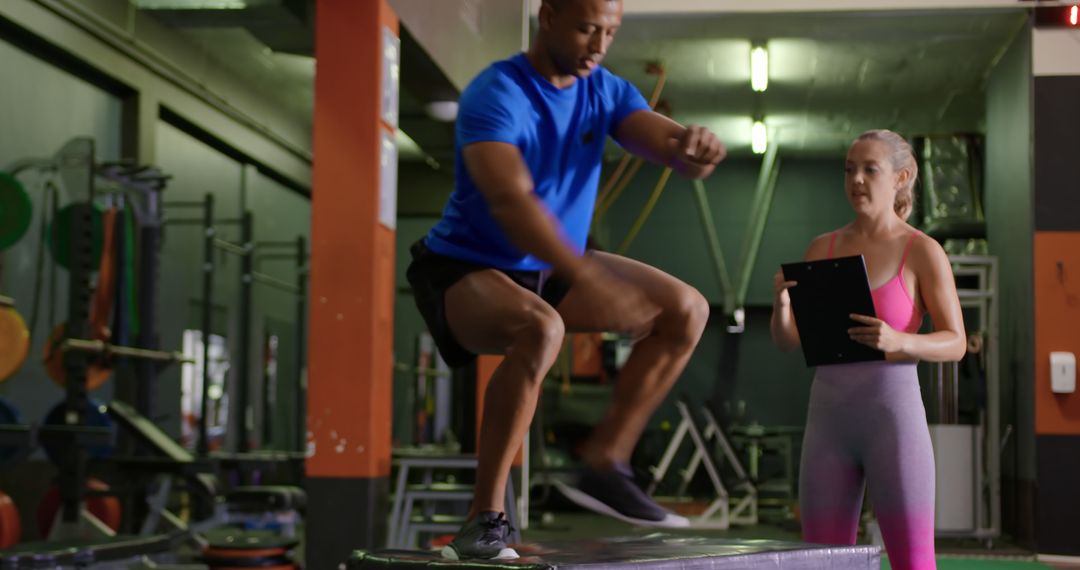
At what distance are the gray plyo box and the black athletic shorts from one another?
1.46 ft

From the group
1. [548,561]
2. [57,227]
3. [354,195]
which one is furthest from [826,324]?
[57,227]

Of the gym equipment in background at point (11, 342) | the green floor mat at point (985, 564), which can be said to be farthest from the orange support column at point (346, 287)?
the green floor mat at point (985, 564)

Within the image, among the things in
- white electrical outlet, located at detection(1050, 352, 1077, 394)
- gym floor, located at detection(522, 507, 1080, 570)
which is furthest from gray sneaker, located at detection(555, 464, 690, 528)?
white electrical outlet, located at detection(1050, 352, 1077, 394)

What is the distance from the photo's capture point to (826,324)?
269 centimetres

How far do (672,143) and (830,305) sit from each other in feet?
2.19

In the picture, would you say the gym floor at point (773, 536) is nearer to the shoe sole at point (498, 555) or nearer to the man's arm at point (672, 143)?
the shoe sole at point (498, 555)

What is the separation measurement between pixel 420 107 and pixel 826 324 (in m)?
5.47

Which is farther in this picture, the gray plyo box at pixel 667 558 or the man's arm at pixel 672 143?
the gray plyo box at pixel 667 558

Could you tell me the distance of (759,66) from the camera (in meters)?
8.33

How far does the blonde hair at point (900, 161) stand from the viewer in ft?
9.00

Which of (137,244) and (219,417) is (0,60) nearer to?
(137,244)

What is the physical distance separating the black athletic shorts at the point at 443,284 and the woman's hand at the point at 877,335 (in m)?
0.69

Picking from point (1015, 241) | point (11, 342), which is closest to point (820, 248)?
point (11, 342)

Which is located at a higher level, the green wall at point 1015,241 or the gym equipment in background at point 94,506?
the green wall at point 1015,241
